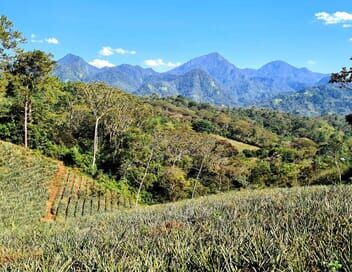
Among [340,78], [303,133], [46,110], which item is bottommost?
[303,133]

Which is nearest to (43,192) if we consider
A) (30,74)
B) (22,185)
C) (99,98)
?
(22,185)

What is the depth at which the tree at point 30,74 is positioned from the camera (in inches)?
1994

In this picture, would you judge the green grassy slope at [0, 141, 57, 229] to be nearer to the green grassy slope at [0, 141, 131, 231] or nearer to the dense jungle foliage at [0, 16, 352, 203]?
the green grassy slope at [0, 141, 131, 231]

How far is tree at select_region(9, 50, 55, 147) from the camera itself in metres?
50.7

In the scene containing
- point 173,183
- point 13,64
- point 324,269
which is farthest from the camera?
point 173,183

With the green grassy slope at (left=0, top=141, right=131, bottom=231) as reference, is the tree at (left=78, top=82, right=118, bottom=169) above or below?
above

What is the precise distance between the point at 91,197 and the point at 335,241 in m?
41.9

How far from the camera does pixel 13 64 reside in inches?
1971

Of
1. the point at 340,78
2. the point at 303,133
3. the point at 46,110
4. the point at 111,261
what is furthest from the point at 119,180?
the point at 303,133

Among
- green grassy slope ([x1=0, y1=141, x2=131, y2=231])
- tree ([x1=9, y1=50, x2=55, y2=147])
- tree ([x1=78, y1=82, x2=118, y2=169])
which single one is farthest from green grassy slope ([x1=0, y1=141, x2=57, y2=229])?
tree ([x1=78, y1=82, x2=118, y2=169])

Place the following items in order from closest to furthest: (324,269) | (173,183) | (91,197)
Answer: (324,269) → (91,197) → (173,183)

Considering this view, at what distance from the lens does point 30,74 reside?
171 feet

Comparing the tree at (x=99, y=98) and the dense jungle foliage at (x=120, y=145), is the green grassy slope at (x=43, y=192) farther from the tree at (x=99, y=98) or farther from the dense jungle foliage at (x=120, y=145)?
the tree at (x=99, y=98)

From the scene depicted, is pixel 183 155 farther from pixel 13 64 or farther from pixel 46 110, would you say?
pixel 13 64
